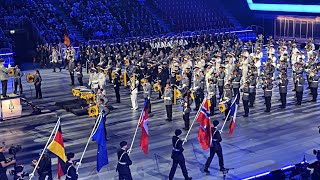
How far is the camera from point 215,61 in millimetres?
29344

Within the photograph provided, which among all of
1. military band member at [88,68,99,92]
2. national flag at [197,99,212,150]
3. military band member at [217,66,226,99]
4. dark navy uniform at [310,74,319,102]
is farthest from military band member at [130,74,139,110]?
dark navy uniform at [310,74,319,102]

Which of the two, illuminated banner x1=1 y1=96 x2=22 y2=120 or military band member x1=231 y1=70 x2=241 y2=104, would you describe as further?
military band member x1=231 y1=70 x2=241 y2=104

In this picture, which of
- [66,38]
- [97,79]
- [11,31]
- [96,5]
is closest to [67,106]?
[97,79]

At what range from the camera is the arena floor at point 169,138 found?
1661 cm

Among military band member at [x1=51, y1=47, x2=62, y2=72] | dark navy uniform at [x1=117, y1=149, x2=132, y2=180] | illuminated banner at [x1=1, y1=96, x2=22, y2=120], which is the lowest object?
dark navy uniform at [x1=117, y1=149, x2=132, y2=180]

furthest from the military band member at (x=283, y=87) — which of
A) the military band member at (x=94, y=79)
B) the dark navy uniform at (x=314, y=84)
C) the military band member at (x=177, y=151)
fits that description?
the military band member at (x=177, y=151)

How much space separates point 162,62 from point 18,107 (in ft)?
31.3

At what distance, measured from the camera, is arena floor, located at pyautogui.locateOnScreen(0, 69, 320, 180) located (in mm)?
16609

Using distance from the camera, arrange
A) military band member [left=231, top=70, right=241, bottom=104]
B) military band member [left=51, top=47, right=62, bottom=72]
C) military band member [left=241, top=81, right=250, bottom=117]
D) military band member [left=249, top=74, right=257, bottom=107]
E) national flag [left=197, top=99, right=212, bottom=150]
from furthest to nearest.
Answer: military band member [left=51, top=47, right=62, bottom=72] < military band member [left=231, top=70, right=241, bottom=104] < military band member [left=249, top=74, right=257, bottom=107] < military band member [left=241, top=81, right=250, bottom=117] < national flag [left=197, top=99, right=212, bottom=150]

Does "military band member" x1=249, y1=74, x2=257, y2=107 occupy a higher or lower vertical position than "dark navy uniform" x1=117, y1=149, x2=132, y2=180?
higher

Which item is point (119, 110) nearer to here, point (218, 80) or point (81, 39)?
point (218, 80)

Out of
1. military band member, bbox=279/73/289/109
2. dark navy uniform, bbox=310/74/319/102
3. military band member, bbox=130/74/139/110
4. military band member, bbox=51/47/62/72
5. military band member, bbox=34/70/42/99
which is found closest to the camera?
military band member, bbox=279/73/289/109

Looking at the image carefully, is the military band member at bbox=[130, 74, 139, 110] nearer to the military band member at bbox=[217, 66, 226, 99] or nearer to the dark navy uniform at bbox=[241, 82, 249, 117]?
the military band member at bbox=[217, 66, 226, 99]

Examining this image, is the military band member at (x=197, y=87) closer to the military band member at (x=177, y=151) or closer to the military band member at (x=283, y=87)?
the military band member at (x=283, y=87)
